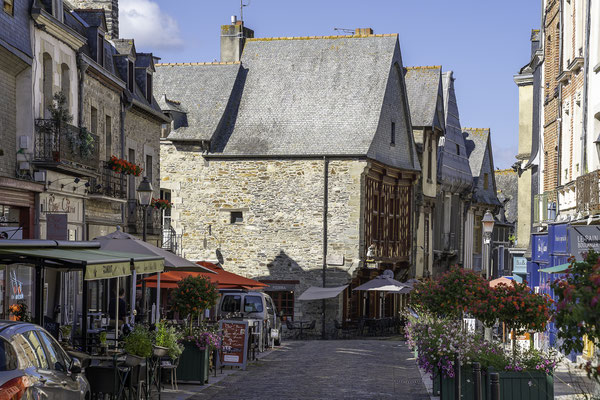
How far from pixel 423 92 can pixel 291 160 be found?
1111 cm

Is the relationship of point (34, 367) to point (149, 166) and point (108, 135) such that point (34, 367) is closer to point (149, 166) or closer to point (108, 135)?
point (108, 135)

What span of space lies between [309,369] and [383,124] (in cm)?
1886

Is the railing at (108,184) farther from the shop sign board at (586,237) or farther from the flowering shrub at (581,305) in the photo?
the flowering shrub at (581,305)

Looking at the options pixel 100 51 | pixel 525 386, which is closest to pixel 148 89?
pixel 100 51

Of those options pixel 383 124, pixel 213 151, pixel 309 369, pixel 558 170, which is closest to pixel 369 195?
pixel 383 124

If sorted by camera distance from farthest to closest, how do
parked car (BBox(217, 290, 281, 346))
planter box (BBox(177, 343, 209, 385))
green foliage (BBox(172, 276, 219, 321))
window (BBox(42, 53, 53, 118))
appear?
parked car (BBox(217, 290, 281, 346)) → window (BBox(42, 53, 53, 118)) → green foliage (BBox(172, 276, 219, 321)) → planter box (BBox(177, 343, 209, 385))

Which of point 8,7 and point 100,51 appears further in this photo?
point 100,51

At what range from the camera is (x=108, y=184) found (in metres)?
24.8

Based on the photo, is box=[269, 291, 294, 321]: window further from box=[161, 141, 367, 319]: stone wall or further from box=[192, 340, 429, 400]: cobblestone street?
box=[192, 340, 429, 400]: cobblestone street

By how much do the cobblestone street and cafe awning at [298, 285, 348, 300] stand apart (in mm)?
6736

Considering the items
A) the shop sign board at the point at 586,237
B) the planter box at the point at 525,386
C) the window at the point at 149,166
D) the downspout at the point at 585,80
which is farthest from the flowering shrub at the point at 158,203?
the planter box at the point at 525,386

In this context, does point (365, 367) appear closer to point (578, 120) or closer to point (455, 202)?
point (578, 120)

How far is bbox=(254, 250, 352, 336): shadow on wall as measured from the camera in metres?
36.3

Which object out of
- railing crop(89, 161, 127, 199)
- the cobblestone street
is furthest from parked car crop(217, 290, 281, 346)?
railing crop(89, 161, 127, 199)
